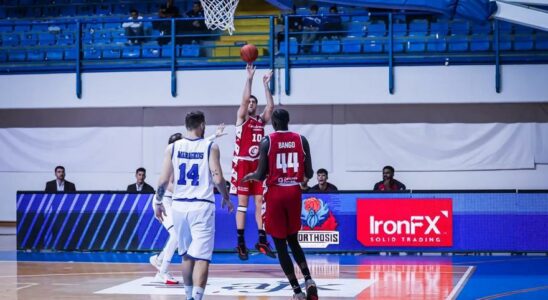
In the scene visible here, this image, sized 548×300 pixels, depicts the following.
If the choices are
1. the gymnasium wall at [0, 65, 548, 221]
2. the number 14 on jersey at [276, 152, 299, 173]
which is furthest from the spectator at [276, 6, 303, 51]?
the number 14 on jersey at [276, 152, 299, 173]

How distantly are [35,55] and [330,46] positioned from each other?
7410 millimetres

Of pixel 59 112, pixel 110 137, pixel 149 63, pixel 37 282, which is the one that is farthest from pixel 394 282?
pixel 59 112

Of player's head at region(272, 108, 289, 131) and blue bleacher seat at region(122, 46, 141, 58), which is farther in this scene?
blue bleacher seat at region(122, 46, 141, 58)

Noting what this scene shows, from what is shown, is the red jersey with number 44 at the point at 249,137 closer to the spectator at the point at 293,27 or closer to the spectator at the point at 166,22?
the spectator at the point at 293,27

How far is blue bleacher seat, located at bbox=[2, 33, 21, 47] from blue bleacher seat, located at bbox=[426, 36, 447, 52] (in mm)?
10043

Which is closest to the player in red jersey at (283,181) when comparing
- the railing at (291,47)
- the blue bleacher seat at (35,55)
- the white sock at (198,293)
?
the white sock at (198,293)

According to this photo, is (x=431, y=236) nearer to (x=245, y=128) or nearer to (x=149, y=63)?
(x=245, y=128)

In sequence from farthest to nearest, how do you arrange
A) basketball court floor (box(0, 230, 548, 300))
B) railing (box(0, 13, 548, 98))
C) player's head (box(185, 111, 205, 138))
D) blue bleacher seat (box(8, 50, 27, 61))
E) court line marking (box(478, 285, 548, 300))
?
1. blue bleacher seat (box(8, 50, 27, 61))
2. railing (box(0, 13, 548, 98))
3. basketball court floor (box(0, 230, 548, 300))
4. court line marking (box(478, 285, 548, 300))
5. player's head (box(185, 111, 205, 138))

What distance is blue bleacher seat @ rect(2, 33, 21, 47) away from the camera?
23.5m

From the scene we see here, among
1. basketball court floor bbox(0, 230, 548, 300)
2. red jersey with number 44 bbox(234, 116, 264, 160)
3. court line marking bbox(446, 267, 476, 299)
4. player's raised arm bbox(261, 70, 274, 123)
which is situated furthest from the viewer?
red jersey with number 44 bbox(234, 116, 264, 160)

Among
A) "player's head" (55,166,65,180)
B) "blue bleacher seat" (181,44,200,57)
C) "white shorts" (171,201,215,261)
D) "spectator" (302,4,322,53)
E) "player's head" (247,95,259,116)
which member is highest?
"spectator" (302,4,322,53)

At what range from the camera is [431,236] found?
17000 millimetres

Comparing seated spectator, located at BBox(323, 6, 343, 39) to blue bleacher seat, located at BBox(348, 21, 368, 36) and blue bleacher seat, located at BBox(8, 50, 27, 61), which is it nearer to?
blue bleacher seat, located at BBox(348, 21, 368, 36)

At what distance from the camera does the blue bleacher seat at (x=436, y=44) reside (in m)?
20.9
